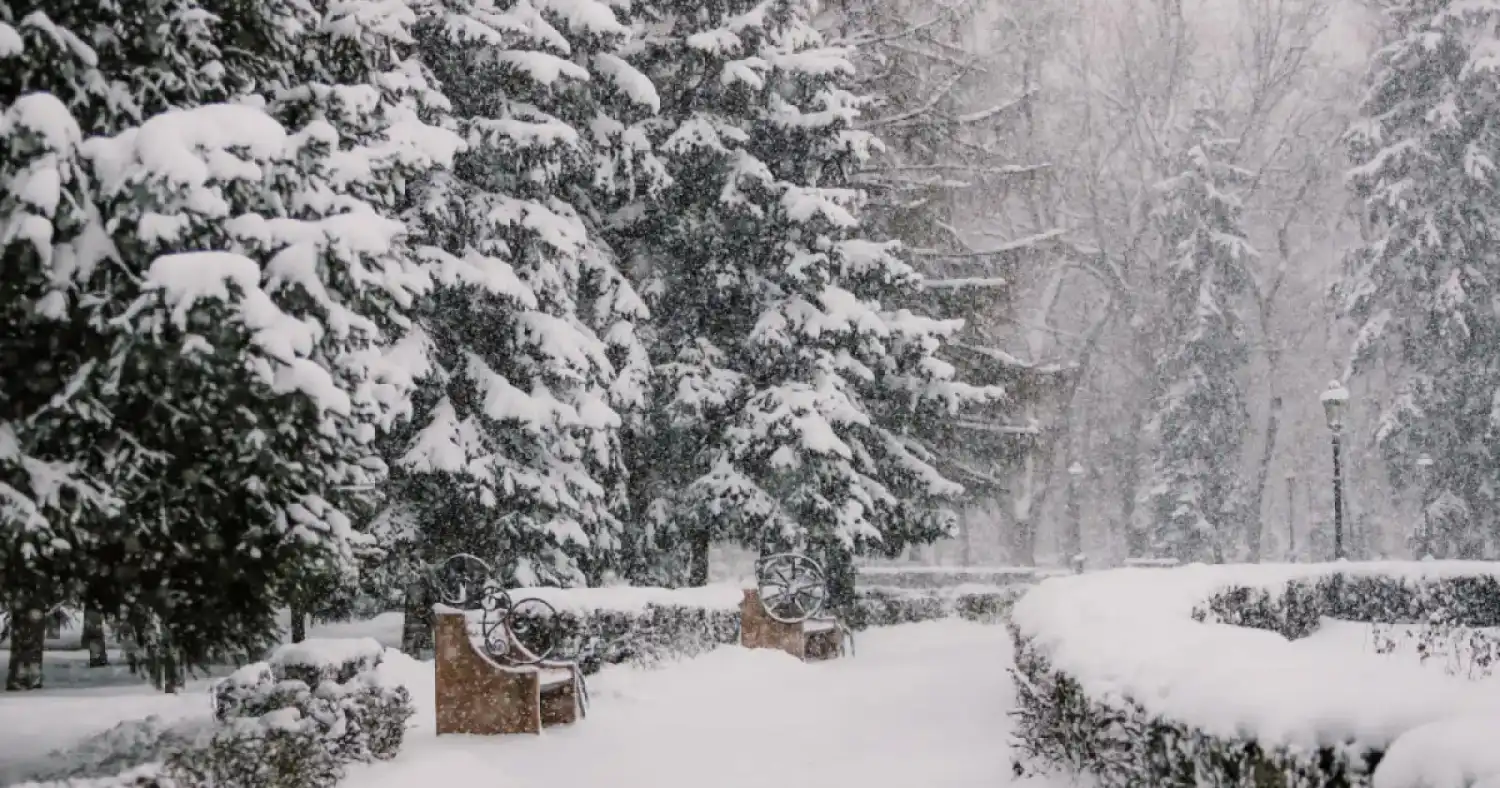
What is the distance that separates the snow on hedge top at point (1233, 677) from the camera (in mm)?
4676

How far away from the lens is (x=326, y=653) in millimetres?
8703

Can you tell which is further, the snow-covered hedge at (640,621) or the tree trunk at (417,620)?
the tree trunk at (417,620)

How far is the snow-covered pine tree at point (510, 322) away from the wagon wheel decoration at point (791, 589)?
2293 millimetres

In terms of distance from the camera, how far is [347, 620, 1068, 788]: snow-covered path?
872 cm

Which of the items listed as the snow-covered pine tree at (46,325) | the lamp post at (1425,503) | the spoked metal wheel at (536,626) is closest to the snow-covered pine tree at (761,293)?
the spoked metal wheel at (536,626)

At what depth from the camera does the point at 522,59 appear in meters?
15.7

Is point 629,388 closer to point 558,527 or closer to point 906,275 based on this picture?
point 558,527

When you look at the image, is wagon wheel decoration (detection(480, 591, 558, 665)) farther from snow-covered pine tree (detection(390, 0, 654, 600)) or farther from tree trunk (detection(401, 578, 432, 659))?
tree trunk (detection(401, 578, 432, 659))

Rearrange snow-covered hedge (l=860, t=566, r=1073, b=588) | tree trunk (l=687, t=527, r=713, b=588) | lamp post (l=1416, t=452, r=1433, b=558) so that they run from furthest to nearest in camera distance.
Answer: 1. snow-covered hedge (l=860, t=566, r=1073, b=588)
2. lamp post (l=1416, t=452, r=1433, b=558)
3. tree trunk (l=687, t=527, r=713, b=588)

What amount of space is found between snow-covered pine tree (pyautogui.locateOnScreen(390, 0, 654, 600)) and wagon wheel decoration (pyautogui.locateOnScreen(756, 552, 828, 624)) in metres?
2.29

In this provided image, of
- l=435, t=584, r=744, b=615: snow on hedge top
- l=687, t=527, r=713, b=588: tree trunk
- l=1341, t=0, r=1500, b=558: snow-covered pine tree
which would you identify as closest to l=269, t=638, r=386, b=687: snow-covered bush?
l=435, t=584, r=744, b=615: snow on hedge top

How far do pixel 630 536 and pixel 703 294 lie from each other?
3.80 meters

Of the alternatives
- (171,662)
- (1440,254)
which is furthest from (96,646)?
(1440,254)

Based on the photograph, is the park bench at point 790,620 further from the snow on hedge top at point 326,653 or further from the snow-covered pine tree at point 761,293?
the snow on hedge top at point 326,653
